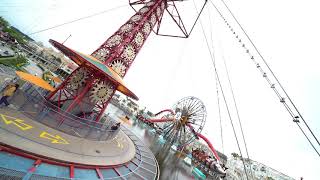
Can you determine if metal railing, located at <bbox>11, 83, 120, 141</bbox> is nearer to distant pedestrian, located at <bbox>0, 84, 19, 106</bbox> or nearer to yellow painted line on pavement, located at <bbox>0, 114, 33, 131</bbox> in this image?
distant pedestrian, located at <bbox>0, 84, 19, 106</bbox>

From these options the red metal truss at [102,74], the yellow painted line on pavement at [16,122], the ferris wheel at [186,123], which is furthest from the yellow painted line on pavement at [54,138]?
A: the ferris wheel at [186,123]

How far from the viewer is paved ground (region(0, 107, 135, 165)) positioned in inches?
295

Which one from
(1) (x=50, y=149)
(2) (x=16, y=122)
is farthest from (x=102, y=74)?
(1) (x=50, y=149)

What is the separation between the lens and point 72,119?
11.2 metres

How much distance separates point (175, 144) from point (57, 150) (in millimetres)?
34916

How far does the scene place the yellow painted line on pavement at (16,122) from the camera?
8.34m

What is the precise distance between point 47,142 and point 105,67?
5.96 m

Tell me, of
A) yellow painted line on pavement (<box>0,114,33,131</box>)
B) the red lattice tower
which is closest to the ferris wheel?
the red lattice tower

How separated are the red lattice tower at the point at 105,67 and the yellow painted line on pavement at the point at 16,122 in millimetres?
3360

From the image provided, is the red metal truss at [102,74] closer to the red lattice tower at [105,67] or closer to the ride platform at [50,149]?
the red lattice tower at [105,67]

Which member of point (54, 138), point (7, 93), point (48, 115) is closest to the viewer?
point (54, 138)

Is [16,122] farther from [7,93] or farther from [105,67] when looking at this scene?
[105,67]

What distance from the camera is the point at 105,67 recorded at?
1247 centimetres

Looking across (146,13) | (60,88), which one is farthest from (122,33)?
(60,88)
